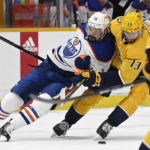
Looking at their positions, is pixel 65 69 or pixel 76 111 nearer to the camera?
pixel 65 69

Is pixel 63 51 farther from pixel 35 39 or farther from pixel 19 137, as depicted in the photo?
pixel 35 39

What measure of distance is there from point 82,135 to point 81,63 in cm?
80

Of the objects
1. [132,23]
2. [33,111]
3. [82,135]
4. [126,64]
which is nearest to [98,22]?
[132,23]

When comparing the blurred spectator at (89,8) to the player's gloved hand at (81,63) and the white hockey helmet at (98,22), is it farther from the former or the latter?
the player's gloved hand at (81,63)

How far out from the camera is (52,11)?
7500 mm

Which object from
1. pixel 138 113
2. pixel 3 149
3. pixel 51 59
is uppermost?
pixel 51 59

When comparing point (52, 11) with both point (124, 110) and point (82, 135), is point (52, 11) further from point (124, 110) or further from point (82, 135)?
point (124, 110)

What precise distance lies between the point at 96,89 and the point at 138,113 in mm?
1703

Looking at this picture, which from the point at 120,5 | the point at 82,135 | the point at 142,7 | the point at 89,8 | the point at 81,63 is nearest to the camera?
the point at 81,63

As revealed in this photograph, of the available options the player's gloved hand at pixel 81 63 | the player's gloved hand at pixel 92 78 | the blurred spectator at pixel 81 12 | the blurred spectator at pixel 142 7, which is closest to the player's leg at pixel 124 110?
the player's gloved hand at pixel 92 78

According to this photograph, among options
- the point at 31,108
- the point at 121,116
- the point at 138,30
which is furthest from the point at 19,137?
the point at 138,30

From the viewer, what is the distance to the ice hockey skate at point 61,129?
18.9 ft

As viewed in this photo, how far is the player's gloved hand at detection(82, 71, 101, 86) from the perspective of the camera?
5312mm

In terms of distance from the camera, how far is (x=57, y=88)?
213 inches
